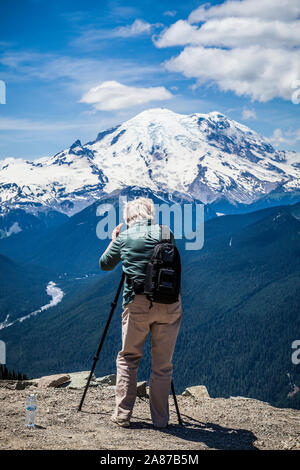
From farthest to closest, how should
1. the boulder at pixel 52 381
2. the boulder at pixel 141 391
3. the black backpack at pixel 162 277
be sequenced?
the boulder at pixel 52 381
the boulder at pixel 141 391
the black backpack at pixel 162 277

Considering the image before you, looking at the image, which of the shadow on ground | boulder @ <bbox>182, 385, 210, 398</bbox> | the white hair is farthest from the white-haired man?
boulder @ <bbox>182, 385, 210, 398</bbox>

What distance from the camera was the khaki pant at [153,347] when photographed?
31.3 ft

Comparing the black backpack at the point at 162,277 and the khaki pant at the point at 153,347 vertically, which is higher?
the black backpack at the point at 162,277

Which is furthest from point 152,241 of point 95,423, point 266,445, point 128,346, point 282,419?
point 282,419

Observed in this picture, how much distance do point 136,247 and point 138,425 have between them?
362 cm

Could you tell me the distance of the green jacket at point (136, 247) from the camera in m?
9.59

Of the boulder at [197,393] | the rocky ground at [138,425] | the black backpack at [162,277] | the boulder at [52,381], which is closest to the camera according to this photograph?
the rocky ground at [138,425]

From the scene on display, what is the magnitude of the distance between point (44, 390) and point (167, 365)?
15.6 feet

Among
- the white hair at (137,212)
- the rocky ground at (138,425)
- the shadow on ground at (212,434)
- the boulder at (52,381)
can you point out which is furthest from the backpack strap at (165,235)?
the boulder at (52,381)

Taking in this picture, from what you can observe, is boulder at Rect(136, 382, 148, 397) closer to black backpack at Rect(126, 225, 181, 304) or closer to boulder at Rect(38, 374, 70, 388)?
boulder at Rect(38, 374, 70, 388)

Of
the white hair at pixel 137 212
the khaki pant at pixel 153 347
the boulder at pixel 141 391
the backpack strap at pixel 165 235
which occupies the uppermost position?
the white hair at pixel 137 212

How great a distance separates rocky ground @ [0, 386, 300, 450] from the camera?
27.6 ft

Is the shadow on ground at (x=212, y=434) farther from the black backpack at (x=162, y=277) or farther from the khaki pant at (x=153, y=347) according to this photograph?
the black backpack at (x=162, y=277)

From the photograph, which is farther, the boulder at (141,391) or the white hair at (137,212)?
the boulder at (141,391)
